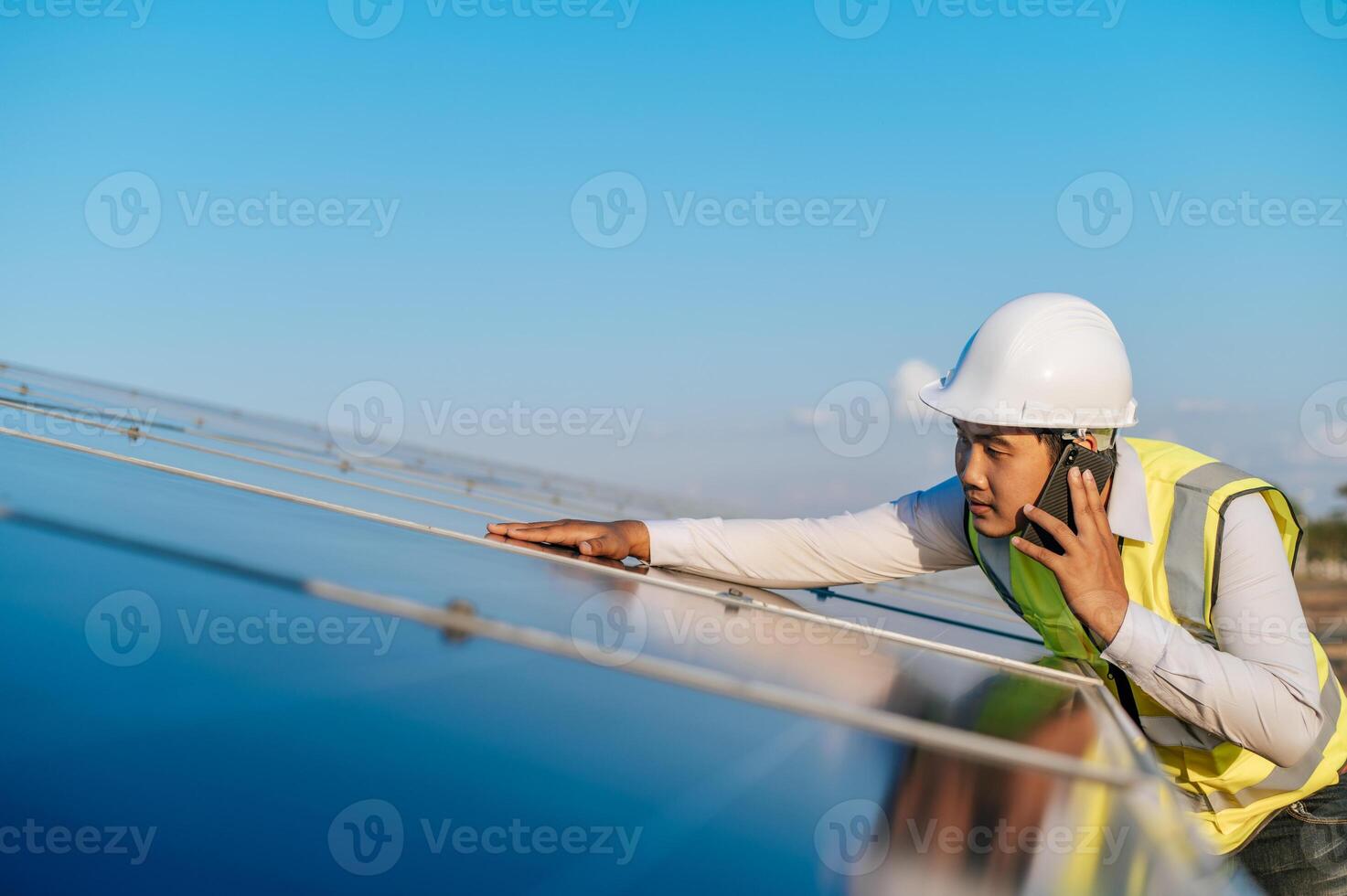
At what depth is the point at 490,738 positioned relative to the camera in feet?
5.18

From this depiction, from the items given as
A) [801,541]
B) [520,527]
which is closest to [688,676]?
[801,541]

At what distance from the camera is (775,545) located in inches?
166

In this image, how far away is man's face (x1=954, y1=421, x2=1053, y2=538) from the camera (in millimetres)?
3393

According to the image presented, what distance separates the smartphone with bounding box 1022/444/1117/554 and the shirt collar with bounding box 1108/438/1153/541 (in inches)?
1.6

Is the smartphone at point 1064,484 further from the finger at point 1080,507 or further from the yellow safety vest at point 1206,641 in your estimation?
the yellow safety vest at point 1206,641

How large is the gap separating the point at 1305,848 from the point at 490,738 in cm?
285

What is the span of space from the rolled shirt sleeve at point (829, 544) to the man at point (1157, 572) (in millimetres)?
14

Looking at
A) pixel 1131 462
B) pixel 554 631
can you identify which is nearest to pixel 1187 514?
pixel 1131 462

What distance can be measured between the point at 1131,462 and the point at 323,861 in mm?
2938

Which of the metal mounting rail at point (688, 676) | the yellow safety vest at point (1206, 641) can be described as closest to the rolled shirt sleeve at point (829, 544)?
the yellow safety vest at point (1206, 641)

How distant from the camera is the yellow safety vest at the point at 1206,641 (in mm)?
3043

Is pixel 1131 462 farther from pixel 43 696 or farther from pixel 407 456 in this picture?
pixel 407 456

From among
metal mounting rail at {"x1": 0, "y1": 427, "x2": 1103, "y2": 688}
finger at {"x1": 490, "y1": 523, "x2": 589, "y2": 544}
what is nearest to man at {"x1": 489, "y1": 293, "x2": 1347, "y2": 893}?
metal mounting rail at {"x1": 0, "y1": 427, "x2": 1103, "y2": 688}

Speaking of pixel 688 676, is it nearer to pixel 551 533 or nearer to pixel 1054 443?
pixel 1054 443
